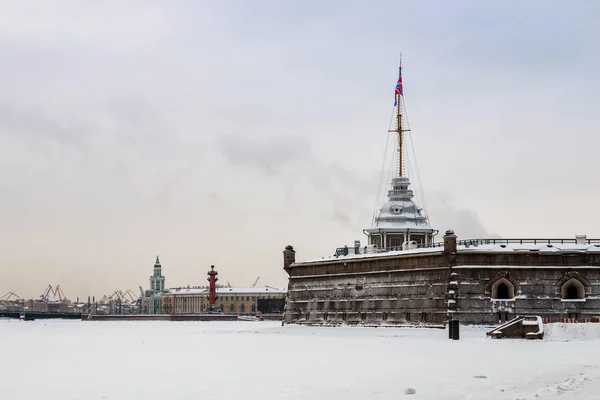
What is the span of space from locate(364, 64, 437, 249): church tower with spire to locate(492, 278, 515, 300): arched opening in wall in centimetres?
1628

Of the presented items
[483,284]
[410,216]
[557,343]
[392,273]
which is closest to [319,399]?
[557,343]

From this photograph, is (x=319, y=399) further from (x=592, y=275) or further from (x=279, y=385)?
(x=592, y=275)

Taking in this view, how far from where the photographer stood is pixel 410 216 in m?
71.0

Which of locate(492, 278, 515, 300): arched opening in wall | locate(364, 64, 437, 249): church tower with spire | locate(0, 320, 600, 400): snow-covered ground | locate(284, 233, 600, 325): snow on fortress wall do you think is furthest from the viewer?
locate(364, 64, 437, 249): church tower with spire

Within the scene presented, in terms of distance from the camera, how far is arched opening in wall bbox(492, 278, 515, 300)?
175 ft

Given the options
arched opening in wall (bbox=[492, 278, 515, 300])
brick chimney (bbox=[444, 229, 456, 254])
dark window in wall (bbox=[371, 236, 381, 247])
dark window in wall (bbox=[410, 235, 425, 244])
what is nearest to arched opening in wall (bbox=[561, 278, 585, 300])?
arched opening in wall (bbox=[492, 278, 515, 300])

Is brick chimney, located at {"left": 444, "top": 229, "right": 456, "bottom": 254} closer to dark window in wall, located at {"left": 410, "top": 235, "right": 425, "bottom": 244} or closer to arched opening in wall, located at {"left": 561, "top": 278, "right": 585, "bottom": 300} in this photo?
arched opening in wall, located at {"left": 561, "top": 278, "right": 585, "bottom": 300}

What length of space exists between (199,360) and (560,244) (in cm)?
2876

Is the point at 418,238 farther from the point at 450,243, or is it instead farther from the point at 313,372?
the point at 313,372

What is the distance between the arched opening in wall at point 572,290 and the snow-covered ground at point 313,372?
11.6 metres

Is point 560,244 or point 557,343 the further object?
point 560,244

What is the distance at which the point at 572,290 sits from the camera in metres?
53.7

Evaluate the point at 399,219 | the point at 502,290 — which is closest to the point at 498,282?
the point at 502,290

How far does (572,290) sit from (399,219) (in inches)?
748
